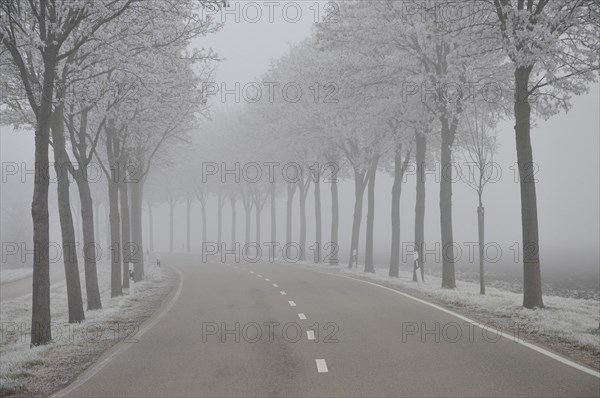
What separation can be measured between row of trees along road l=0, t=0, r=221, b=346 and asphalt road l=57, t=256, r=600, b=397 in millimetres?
3606

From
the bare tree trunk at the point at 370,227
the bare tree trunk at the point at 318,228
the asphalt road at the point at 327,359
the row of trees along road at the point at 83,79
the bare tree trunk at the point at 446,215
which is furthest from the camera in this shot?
the bare tree trunk at the point at 318,228

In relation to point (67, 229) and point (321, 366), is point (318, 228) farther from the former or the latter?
point (321, 366)

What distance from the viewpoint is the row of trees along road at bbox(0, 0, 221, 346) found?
11352 mm

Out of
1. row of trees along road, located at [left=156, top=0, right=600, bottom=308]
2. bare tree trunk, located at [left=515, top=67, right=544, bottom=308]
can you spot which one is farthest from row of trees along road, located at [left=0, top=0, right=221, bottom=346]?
bare tree trunk, located at [left=515, top=67, right=544, bottom=308]

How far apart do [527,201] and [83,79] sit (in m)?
11.6

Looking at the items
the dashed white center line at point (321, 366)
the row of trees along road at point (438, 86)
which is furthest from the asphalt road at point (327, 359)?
the row of trees along road at point (438, 86)

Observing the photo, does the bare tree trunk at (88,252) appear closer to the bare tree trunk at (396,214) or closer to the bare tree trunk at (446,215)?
the bare tree trunk at (446,215)

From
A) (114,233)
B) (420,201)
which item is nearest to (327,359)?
(114,233)

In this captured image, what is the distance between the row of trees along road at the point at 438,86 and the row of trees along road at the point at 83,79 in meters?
6.20

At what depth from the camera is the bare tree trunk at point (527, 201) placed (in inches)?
533

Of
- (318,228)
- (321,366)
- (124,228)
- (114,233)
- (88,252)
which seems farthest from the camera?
(318,228)

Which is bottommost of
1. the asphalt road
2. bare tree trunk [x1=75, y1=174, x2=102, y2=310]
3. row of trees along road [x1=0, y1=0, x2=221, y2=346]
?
the asphalt road

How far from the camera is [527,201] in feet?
45.0

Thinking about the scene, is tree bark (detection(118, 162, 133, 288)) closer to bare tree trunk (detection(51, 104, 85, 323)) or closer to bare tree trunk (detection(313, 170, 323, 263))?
bare tree trunk (detection(51, 104, 85, 323))
